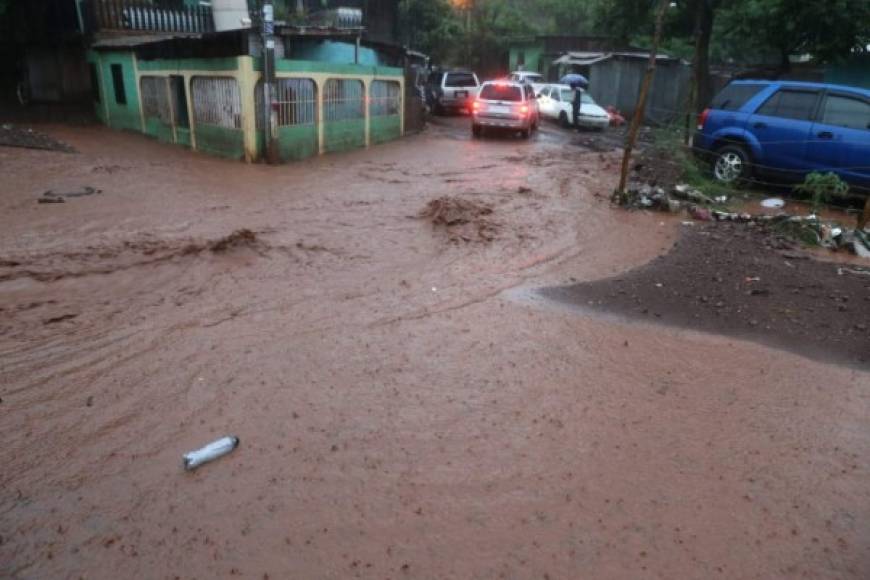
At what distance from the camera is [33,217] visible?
854cm

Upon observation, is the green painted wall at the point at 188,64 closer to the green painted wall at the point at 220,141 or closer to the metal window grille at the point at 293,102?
the metal window grille at the point at 293,102

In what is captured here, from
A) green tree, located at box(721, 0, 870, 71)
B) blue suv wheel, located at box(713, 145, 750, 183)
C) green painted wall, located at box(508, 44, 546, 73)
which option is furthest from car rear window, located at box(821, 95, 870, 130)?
green painted wall, located at box(508, 44, 546, 73)

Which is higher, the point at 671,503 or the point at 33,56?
the point at 33,56

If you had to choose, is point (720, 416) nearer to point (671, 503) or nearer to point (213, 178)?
point (671, 503)

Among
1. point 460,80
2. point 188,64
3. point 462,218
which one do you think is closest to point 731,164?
point 462,218

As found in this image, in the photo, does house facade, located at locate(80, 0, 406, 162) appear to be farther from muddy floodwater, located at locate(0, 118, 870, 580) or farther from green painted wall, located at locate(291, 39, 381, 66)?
muddy floodwater, located at locate(0, 118, 870, 580)

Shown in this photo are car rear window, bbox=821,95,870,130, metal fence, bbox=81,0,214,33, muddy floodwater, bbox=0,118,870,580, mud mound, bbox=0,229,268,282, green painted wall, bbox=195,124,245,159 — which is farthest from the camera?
metal fence, bbox=81,0,214,33

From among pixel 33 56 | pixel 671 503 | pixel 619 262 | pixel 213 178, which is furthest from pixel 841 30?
pixel 33 56

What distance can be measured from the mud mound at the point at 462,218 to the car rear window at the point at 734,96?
4.93 m

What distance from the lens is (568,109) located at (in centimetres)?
2250

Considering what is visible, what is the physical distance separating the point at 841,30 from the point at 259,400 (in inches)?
803

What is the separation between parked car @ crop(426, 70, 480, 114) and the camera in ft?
82.5

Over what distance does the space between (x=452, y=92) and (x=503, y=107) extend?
6.98 m

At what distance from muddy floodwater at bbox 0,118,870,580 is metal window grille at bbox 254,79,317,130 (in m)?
6.22
